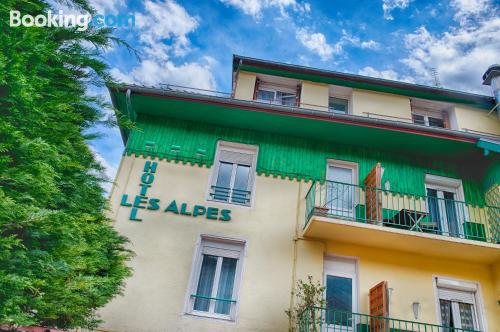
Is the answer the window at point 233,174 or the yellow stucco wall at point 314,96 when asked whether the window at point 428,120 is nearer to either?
the yellow stucco wall at point 314,96

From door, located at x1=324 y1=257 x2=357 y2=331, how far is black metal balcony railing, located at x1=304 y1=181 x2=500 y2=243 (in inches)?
45.4

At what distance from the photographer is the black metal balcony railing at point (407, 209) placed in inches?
345

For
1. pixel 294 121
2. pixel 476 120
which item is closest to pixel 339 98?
pixel 294 121

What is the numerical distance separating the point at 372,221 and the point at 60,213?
697 cm

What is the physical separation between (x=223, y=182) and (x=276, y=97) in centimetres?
374

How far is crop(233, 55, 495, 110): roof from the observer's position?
11.4 metres

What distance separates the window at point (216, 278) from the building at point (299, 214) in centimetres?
2

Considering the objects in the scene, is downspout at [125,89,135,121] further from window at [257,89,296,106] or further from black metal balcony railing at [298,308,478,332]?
black metal balcony railing at [298,308,478,332]

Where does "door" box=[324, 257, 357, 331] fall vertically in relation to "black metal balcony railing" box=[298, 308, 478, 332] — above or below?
above

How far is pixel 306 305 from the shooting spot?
23.0 feet

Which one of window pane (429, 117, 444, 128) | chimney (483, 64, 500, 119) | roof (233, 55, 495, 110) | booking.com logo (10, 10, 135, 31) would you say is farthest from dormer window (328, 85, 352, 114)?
booking.com logo (10, 10, 135, 31)

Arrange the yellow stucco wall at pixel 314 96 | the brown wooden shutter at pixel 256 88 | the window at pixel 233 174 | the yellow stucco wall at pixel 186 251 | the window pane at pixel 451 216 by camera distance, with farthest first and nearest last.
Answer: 1. the brown wooden shutter at pixel 256 88
2. the yellow stucco wall at pixel 314 96
3. the window pane at pixel 451 216
4. the window at pixel 233 174
5. the yellow stucco wall at pixel 186 251

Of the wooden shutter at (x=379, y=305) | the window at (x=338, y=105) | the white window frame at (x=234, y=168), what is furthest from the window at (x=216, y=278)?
the window at (x=338, y=105)

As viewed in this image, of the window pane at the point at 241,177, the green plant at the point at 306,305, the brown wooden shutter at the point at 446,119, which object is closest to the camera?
the green plant at the point at 306,305
